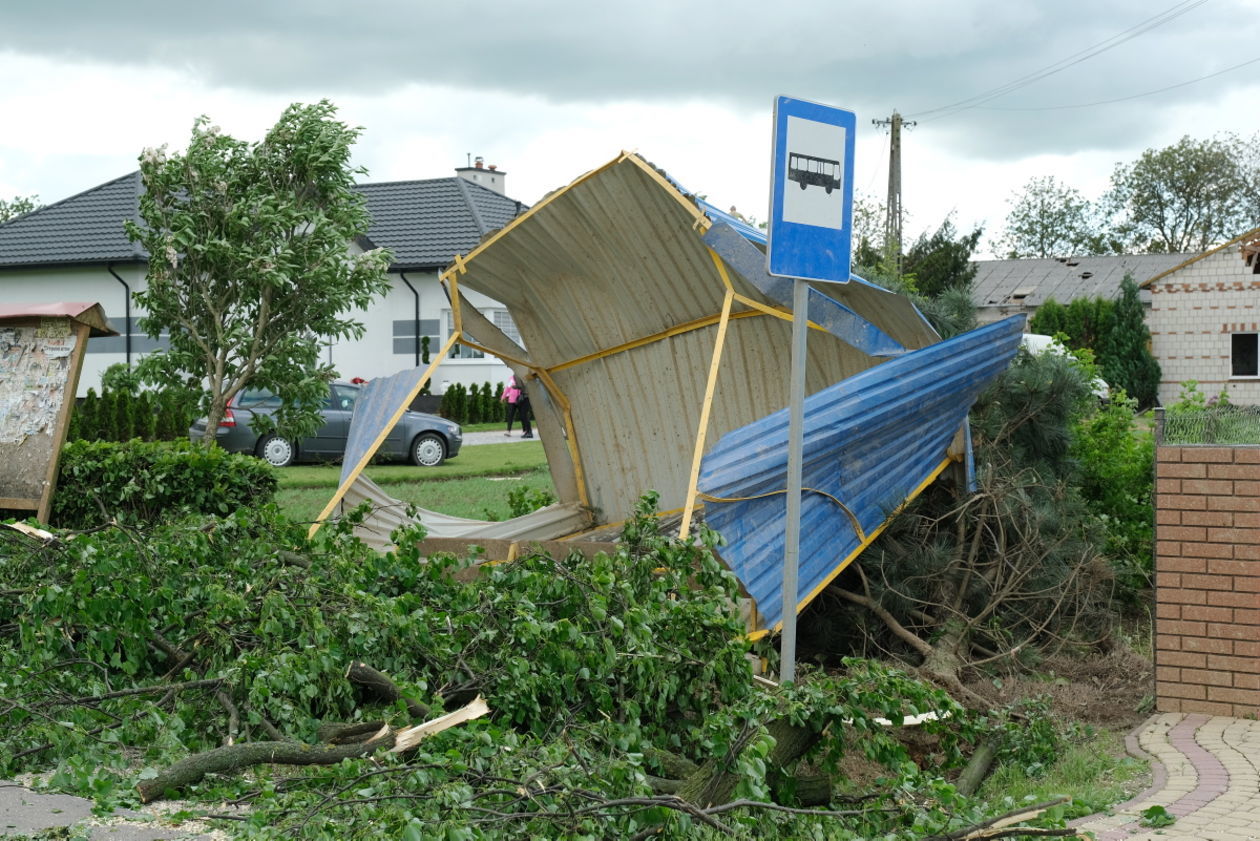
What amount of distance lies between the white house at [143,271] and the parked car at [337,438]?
8.68m

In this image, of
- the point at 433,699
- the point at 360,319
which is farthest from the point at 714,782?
the point at 360,319

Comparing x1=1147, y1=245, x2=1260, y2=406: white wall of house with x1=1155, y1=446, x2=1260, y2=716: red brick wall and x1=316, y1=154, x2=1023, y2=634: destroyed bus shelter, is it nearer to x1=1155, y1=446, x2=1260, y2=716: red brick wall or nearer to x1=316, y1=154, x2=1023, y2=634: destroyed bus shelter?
x1=316, y1=154, x2=1023, y2=634: destroyed bus shelter

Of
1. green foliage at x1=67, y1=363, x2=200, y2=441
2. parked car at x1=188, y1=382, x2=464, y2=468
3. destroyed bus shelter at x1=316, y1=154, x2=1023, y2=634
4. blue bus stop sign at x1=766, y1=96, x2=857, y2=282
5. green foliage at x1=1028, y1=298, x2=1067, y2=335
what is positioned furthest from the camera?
green foliage at x1=1028, y1=298, x2=1067, y2=335

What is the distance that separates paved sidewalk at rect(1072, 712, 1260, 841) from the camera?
13.3ft

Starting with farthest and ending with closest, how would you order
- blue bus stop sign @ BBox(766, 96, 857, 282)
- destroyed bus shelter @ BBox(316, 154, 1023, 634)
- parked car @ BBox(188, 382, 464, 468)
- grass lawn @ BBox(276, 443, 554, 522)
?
parked car @ BBox(188, 382, 464, 468), grass lawn @ BBox(276, 443, 554, 522), destroyed bus shelter @ BBox(316, 154, 1023, 634), blue bus stop sign @ BBox(766, 96, 857, 282)

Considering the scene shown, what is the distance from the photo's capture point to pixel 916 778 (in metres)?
3.82

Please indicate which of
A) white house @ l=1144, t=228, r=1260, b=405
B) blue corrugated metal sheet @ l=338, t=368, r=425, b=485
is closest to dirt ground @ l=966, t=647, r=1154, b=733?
blue corrugated metal sheet @ l=338, t=368, r=425, b=485

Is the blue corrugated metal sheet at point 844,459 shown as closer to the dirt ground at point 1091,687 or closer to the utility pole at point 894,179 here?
the dirt ground at point 1091,687

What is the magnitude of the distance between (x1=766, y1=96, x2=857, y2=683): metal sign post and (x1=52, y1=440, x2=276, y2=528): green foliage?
5761mm

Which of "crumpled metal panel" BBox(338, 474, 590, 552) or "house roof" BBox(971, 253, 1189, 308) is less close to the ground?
"house roof" BBox(971, 253, 1189, 308)

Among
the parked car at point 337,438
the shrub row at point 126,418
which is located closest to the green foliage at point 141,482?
the parked car at point 337,438

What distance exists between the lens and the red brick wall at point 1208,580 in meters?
5.80

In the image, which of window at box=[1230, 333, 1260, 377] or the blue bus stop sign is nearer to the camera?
the blue bus stop sign

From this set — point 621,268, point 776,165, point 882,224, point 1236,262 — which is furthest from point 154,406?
point 882,224
